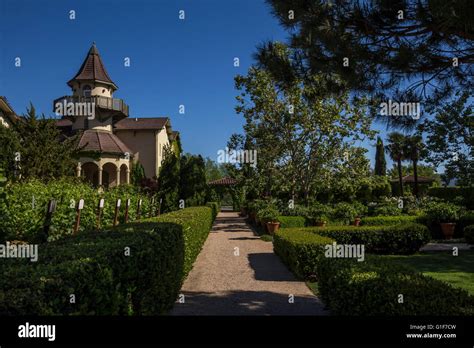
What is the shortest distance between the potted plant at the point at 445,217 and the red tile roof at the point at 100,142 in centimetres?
2264

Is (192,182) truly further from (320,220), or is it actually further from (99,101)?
(99,101)

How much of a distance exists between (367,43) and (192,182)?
2119 centimetres

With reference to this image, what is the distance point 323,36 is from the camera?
244 inches

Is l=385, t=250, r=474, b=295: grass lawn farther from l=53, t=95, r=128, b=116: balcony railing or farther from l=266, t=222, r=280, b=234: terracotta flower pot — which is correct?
l=53, t=95, r=128, b=116: balcony railing

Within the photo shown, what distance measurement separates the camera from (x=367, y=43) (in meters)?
6.64

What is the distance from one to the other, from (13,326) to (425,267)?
11.1m

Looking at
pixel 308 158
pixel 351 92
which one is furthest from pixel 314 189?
pixel 351 92

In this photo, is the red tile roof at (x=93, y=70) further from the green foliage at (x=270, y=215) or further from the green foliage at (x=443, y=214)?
the green foliage at (x=443, y=214)

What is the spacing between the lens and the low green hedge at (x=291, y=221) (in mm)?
18572

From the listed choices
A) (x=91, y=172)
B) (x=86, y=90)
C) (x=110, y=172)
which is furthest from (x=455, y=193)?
(x=86, y=90)

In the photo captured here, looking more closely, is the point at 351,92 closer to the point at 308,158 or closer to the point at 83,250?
the point at 83,250

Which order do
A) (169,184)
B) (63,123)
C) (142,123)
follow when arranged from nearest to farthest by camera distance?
(169,184), (142,123), (63,123)

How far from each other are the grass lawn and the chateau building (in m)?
22.4

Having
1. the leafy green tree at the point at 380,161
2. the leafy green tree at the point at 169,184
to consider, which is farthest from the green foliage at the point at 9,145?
the leafy green tree at the point at 380,161
